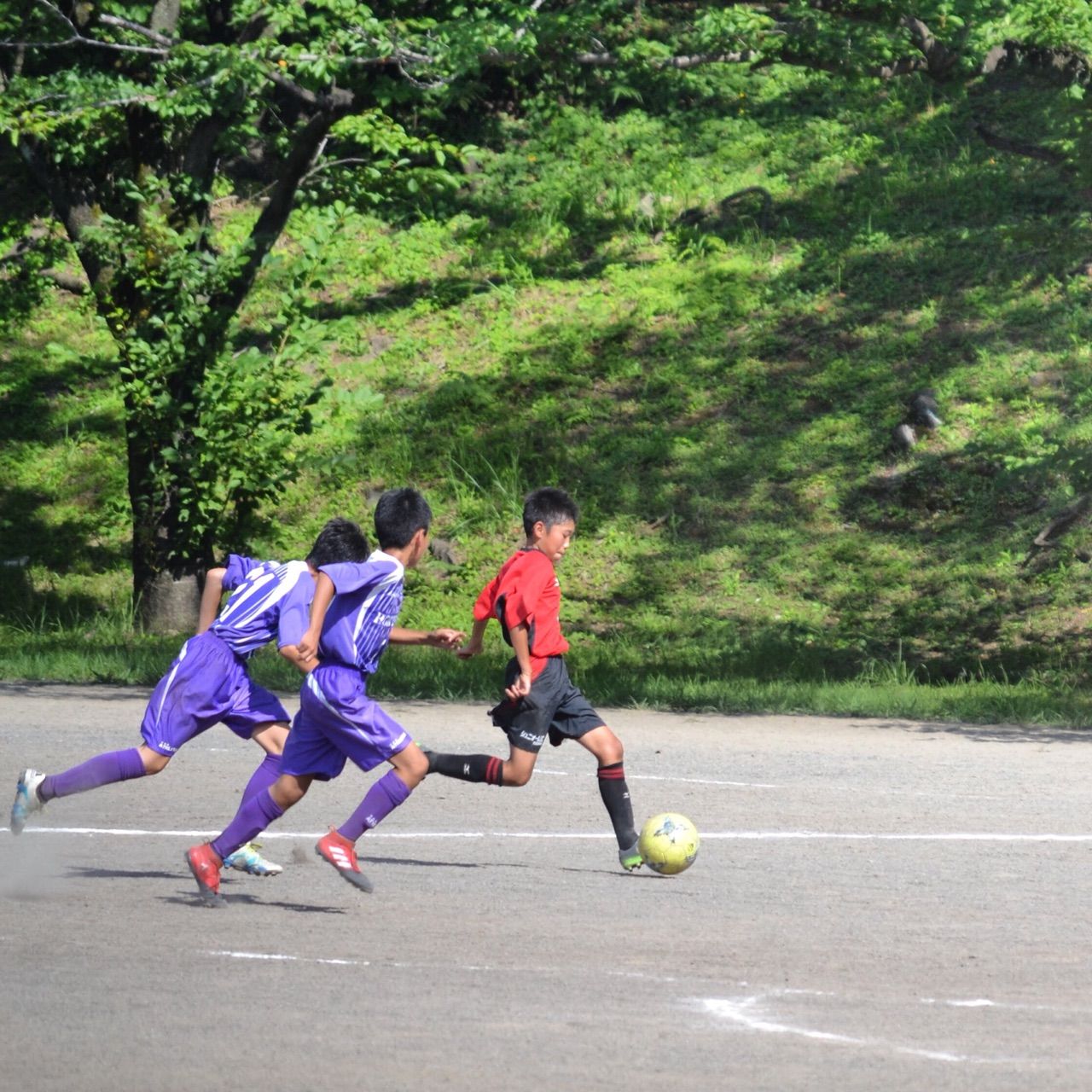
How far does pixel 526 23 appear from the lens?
1427 centimetres

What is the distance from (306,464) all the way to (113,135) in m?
3.70

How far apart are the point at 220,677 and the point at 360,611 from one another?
0.81 meters

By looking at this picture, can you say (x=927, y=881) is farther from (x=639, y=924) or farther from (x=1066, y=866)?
(x=639, y=924)

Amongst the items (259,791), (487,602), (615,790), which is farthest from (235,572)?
(615,790)

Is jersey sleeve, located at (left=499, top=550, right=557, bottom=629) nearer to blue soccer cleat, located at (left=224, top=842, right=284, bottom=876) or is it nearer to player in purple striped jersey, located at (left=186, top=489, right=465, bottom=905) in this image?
player in purple striped jersey, located at (left=186, top=489, right=465, bottom=905)

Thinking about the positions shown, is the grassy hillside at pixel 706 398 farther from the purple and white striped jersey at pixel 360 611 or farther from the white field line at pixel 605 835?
the purple and white striped jersey at pixel 360 611

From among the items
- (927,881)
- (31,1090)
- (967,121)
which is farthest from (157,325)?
(967,121)

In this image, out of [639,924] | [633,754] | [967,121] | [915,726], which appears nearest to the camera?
[639,924]

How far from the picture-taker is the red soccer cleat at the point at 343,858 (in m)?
6.95

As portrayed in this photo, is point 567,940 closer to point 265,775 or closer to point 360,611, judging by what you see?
point 360,611

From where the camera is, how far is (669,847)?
303 inches

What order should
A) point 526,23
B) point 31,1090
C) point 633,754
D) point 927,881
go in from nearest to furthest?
point 31,1090
point 927,881
point 633,754
point 526,23

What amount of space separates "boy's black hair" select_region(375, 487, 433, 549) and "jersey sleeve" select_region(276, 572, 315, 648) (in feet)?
1.26

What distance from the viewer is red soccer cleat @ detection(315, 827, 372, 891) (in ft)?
22.8
